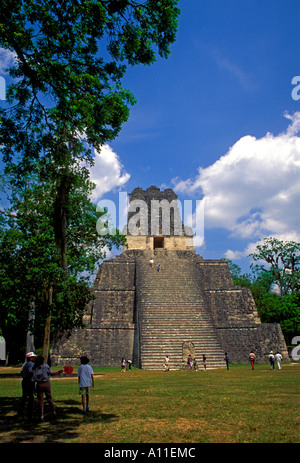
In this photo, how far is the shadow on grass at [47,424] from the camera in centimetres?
467

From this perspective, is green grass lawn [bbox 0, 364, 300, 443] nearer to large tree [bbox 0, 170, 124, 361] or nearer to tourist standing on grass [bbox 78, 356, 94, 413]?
tourist standing on grass [bbox 78, 356, 94, 413]

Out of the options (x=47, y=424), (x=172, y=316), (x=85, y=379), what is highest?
(x=172, y=316)

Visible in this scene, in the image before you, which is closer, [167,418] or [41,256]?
[167,418]

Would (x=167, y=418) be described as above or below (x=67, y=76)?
below

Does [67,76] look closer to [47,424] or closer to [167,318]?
[47,424]

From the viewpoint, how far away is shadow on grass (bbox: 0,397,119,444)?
4.67 metres

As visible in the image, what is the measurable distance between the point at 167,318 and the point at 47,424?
14.3 metres

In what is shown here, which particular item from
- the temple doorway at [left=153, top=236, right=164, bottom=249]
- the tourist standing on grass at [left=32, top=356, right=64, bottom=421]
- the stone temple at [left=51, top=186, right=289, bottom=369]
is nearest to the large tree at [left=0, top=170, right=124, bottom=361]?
the stone temple at [left=51, top=186, right=289, bottom=369]

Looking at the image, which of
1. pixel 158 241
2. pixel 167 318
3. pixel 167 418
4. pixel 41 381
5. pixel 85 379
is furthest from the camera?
pixel 158 241

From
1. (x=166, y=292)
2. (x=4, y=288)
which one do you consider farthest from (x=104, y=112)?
(x=166, y=292)

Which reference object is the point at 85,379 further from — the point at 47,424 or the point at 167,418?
the point at 167,418

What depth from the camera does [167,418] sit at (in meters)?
5.71

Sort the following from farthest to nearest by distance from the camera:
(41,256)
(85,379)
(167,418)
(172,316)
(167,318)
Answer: (172,316)
(167,318)
(41,256)
(85,379)
(167,418)

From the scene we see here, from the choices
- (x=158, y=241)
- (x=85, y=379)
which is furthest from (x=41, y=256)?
(x=158, y=241)
